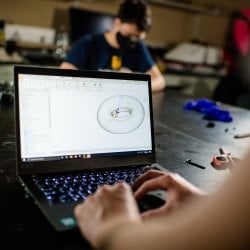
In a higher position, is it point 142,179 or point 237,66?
point 237,66

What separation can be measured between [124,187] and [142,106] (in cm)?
40

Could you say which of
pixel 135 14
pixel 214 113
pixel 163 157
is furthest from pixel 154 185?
pixel 135 14

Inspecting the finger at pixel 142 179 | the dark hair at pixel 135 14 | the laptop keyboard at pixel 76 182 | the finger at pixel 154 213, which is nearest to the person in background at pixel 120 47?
the dark hair at pixel 135 14

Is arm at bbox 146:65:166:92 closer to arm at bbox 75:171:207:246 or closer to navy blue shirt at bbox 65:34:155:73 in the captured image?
navy blue shirt at bbox 65:34:155:73

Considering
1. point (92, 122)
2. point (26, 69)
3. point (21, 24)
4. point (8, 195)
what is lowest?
point (8, 195)

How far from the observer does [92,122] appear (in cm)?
86

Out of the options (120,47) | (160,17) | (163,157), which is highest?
(160,17)

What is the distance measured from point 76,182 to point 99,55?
1670 millimetres

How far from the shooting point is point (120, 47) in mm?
2334

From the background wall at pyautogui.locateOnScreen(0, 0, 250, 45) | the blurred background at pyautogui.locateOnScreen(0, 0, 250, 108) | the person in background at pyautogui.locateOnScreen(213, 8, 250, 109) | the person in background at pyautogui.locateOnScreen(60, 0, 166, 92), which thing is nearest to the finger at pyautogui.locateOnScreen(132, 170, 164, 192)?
the person in background at pyautogui.locateOnScreen(213, 8, 250, 109)

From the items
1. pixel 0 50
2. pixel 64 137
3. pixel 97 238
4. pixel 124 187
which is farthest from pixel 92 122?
pixel 0 50

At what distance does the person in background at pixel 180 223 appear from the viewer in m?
0.41

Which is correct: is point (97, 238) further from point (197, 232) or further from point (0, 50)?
point (0, 50)

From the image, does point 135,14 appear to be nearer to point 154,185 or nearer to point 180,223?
point 154,185
